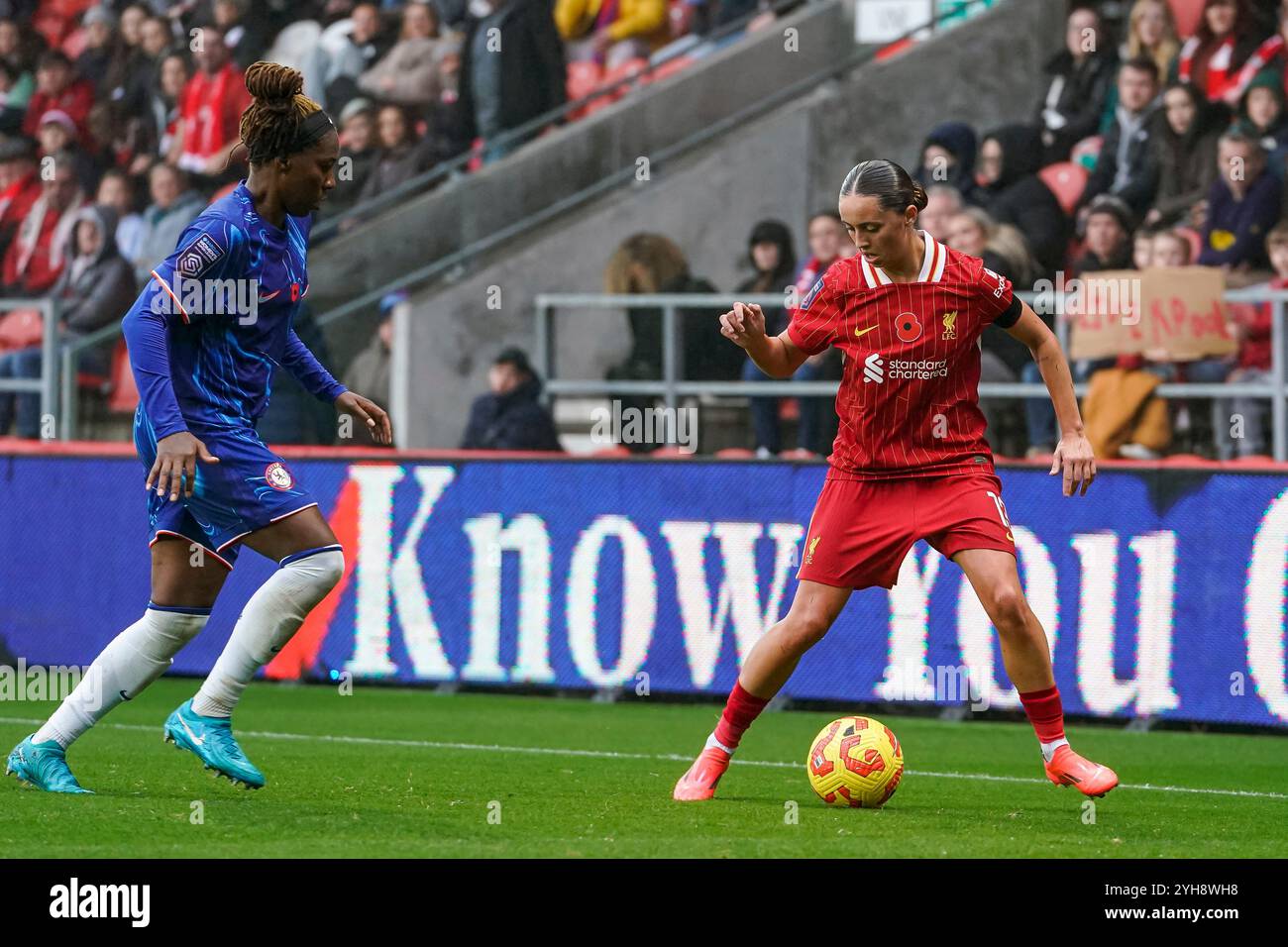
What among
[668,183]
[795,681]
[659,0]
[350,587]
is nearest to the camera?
[795,681]

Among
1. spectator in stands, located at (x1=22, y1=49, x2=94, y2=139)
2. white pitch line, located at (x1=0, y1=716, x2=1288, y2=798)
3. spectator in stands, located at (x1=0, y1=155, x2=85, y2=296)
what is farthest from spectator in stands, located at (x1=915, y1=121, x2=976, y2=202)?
spectator in stands, located at (x1=22, y1=49, x2=94, y2=139)

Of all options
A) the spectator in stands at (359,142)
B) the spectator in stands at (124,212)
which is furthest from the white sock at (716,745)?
the spectator in stands at (124,212)

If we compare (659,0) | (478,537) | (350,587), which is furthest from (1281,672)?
(659,0)

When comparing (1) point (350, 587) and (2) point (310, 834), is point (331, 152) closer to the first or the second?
(2) point (310, 834)

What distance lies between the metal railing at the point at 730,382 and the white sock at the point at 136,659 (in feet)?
21.2

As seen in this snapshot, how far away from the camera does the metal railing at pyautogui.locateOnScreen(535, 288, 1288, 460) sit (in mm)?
A: 12031

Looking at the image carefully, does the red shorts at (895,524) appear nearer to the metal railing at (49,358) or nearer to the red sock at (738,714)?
the red sock at (738,714)

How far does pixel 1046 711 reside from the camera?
23.8 ft

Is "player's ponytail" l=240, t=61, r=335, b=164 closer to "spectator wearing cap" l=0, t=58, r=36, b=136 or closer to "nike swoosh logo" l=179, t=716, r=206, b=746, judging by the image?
"nike swoosh logo" l=179, t=716, r=206, b=746

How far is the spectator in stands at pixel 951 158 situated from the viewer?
14055mm

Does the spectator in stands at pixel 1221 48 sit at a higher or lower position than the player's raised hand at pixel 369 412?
higher

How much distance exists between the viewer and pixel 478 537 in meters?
12.2

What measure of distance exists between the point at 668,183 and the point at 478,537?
495 centimetres

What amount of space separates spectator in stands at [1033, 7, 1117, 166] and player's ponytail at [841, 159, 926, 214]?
769 centimetres
